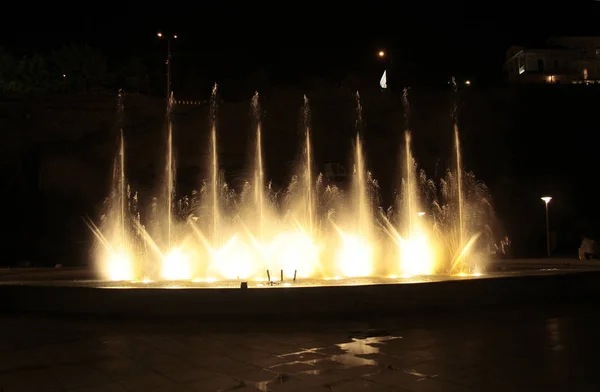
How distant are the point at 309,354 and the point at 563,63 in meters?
59.8

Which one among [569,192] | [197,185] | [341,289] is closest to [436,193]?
[569,192]

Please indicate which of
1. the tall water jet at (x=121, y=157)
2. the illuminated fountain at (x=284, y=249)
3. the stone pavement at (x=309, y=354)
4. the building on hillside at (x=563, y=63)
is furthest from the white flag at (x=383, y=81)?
the stone pavement at (x=309, y=354)

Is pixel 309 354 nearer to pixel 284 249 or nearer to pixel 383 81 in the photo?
pixel 284 249

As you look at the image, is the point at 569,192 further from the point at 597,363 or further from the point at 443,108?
the point at 597,363

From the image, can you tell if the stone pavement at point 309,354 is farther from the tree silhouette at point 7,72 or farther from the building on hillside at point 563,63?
the building on hillside at point 563,63

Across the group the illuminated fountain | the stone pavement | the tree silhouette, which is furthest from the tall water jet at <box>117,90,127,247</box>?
the stone pavement

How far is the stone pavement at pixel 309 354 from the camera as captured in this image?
512cm

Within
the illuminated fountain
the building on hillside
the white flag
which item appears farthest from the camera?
the white flag

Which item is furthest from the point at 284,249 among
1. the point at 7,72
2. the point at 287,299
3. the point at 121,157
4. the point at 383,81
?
the point at 383,81

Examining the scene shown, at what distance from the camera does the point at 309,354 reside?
6.34 m

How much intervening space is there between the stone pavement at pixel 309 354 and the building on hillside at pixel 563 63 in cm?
5359

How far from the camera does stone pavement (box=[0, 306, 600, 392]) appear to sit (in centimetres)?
512

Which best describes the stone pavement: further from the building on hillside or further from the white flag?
the building on hillside

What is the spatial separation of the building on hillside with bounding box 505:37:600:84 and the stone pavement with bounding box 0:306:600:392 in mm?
53594
